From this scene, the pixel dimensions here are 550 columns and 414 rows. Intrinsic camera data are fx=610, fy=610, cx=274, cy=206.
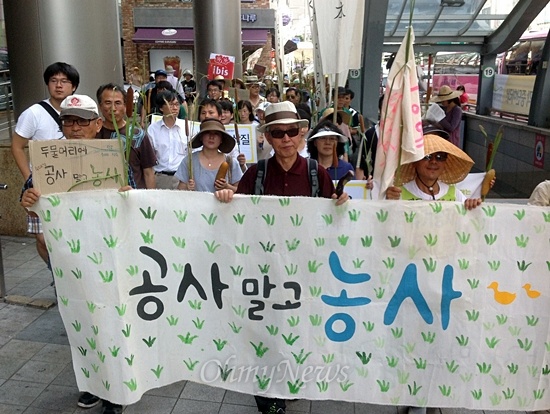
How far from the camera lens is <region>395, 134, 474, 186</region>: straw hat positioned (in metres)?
3.43

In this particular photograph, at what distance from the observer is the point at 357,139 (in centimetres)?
632

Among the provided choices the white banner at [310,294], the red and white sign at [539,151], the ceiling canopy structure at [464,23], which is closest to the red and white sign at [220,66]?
the ceiling canopy structure at [464,23]

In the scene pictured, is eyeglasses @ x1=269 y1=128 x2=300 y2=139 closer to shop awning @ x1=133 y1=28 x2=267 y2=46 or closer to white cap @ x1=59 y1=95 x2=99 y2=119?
white cap @ x1=59 y1=95 x2=99 y2=119

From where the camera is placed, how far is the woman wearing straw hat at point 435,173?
3451mm

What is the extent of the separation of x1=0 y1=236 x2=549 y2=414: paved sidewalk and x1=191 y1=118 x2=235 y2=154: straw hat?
166cm

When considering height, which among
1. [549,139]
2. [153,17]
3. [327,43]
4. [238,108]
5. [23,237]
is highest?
[153,17]

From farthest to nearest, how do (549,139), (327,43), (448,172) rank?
(549,139)
(327,43)
(448,172)

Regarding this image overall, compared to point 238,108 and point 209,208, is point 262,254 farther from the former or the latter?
point 238,108

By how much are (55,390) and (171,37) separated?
23.2 meters

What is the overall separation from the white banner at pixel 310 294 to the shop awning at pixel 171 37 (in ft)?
77.1

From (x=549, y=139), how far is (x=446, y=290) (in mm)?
7017

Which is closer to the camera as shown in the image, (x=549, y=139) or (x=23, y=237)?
(x=23, y=237)

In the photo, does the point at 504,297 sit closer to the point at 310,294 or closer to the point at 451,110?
the point at 310,294

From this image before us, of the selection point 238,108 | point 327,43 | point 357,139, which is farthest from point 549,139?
point 327,43
